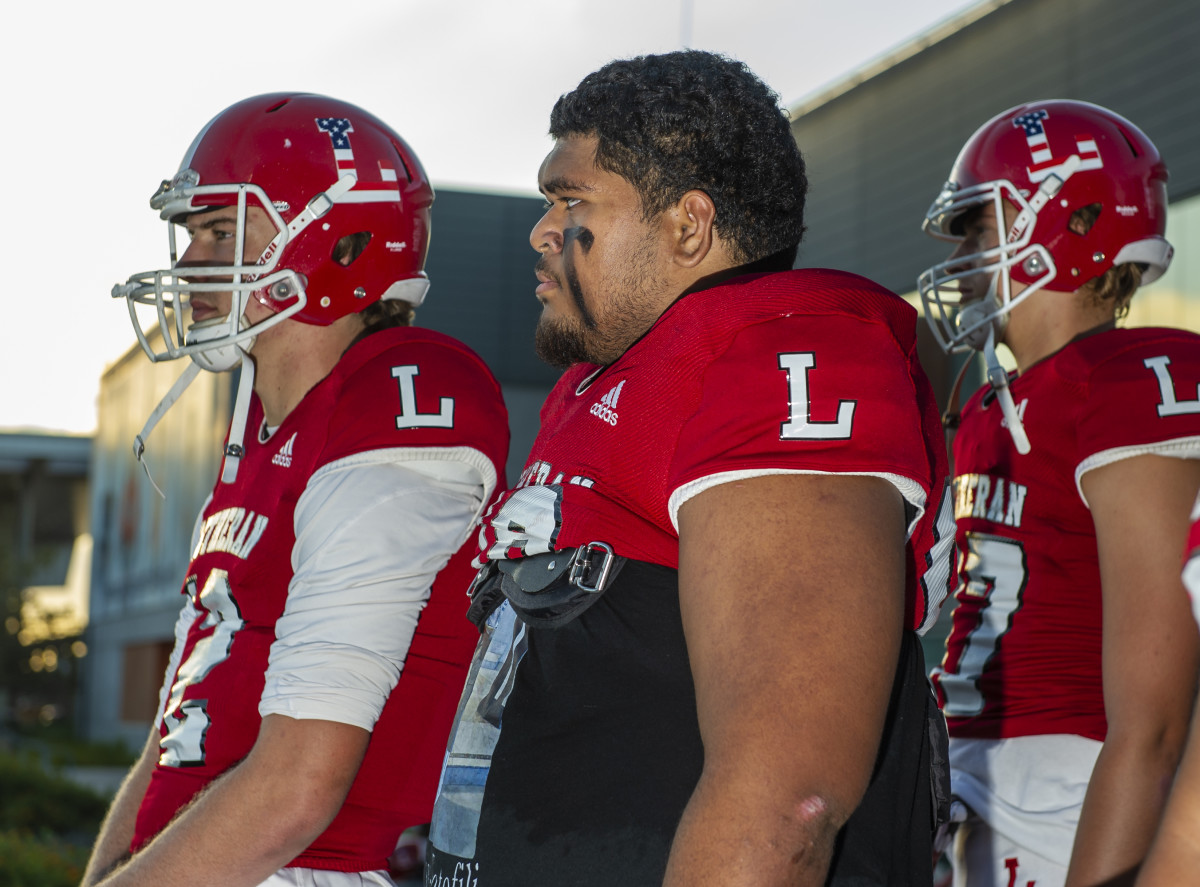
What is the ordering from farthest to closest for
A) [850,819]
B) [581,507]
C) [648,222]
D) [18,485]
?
[18,485] < [648,222] < [581,507] < [850,819]

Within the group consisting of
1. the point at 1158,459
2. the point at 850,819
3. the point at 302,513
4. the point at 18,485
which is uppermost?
the point at 1158,459

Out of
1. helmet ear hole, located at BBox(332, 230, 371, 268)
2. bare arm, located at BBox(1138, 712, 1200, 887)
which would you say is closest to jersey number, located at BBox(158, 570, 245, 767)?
helmet ear hole, located at BBox(332, 230, 371, 268)

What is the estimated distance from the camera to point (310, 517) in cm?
238

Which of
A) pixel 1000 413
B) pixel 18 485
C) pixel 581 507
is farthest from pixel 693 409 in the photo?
pixel 18 485

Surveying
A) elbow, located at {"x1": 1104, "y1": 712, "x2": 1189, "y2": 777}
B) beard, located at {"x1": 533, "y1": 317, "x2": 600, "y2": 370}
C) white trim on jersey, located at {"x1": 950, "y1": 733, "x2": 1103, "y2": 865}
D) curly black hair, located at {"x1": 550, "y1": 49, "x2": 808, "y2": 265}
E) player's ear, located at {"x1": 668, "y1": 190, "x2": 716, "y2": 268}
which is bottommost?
white trim on jersey, located at {"x1": 950, "y1": 733, "x2": 1103, "y2": 865}

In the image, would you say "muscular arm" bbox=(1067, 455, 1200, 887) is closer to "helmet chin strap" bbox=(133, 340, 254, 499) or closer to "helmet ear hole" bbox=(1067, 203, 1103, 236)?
"helmet ear hole" bbox=(1067, 203, 1103, 236)

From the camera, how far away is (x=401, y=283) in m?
3.03

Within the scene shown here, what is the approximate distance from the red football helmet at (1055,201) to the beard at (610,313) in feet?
4.29

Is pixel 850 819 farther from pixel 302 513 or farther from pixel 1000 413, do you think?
pixel 1000 413

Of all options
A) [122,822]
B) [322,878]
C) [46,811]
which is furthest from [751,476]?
[46,811]

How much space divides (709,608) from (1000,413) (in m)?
1.68

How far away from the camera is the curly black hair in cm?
184

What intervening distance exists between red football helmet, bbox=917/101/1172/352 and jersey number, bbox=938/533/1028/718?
54 cm

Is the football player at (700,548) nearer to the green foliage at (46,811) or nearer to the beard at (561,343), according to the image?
the beard at (561,343)
